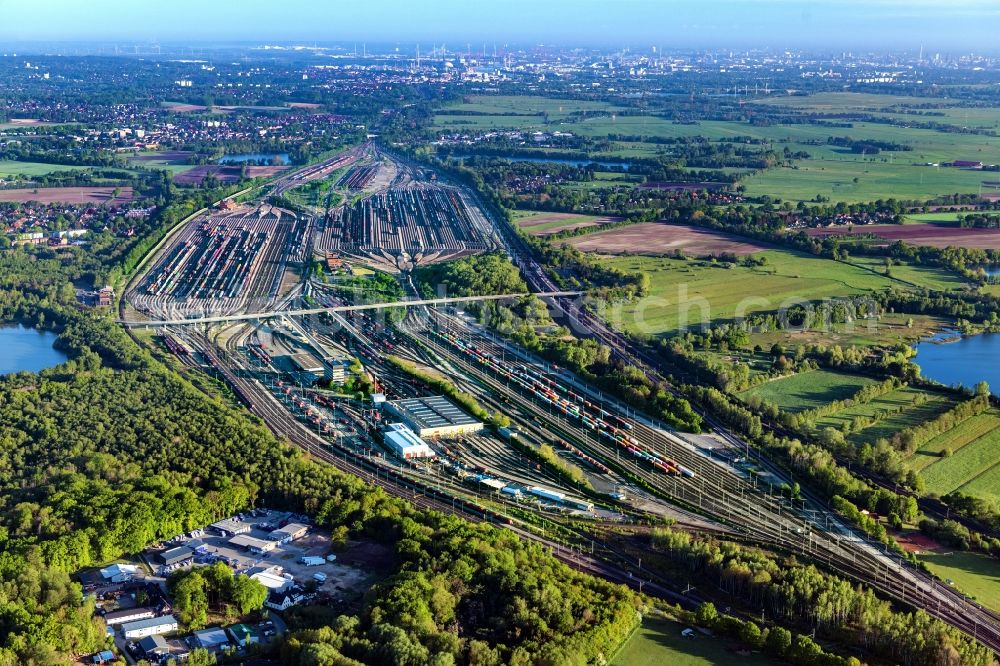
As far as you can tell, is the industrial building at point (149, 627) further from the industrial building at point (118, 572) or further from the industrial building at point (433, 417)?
the industrial building at point (433, 417)

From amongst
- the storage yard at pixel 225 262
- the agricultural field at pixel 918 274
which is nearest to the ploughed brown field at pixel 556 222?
the storage yard at pixel 225 262

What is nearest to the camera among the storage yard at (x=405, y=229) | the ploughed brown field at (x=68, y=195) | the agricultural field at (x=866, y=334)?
the agricultural field at (x=866, y=334)

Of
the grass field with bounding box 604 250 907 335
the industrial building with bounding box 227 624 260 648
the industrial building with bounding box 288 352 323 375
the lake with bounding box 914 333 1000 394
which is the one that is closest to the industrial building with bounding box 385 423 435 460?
the industrial building with bounding box 288 352 323 375

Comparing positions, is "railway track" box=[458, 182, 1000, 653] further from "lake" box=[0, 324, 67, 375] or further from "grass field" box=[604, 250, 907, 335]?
"lake" box=[0, 324, 67, 375]

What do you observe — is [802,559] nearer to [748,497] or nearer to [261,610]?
[748,497]

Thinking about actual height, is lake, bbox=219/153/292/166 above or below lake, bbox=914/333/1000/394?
above
